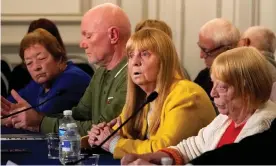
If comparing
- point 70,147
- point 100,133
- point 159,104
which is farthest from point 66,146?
point 159,104

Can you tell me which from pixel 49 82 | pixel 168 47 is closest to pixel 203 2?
pixel 49 82

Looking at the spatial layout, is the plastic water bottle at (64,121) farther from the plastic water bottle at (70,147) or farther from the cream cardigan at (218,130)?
the cream cardigan at (218,130)

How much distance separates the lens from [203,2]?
6750 mm

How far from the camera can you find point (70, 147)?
3.03m

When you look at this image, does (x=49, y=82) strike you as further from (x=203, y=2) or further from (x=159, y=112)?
(x=203, y=2)

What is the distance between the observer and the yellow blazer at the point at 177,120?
304cm

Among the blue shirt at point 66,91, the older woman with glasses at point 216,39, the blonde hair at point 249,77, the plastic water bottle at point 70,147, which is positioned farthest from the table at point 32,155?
the older woman with glasses at point 216,39

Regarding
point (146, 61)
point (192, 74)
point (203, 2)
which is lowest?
point (192, 74)

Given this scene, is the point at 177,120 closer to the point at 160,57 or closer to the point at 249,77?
the point at 160,57

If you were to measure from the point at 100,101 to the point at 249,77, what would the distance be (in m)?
1.41

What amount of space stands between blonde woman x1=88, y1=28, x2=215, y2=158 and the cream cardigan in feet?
0.31

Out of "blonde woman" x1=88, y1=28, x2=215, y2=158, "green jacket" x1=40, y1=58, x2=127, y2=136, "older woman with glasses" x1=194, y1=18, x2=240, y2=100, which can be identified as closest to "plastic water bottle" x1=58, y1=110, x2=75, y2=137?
"green jacket" x1=40, y1=58, x2=127, y2=136

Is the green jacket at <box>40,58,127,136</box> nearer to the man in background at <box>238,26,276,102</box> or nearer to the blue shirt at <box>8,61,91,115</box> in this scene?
the blue shirt at <box>8,61,91,115</box>

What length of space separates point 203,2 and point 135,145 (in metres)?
3.79
